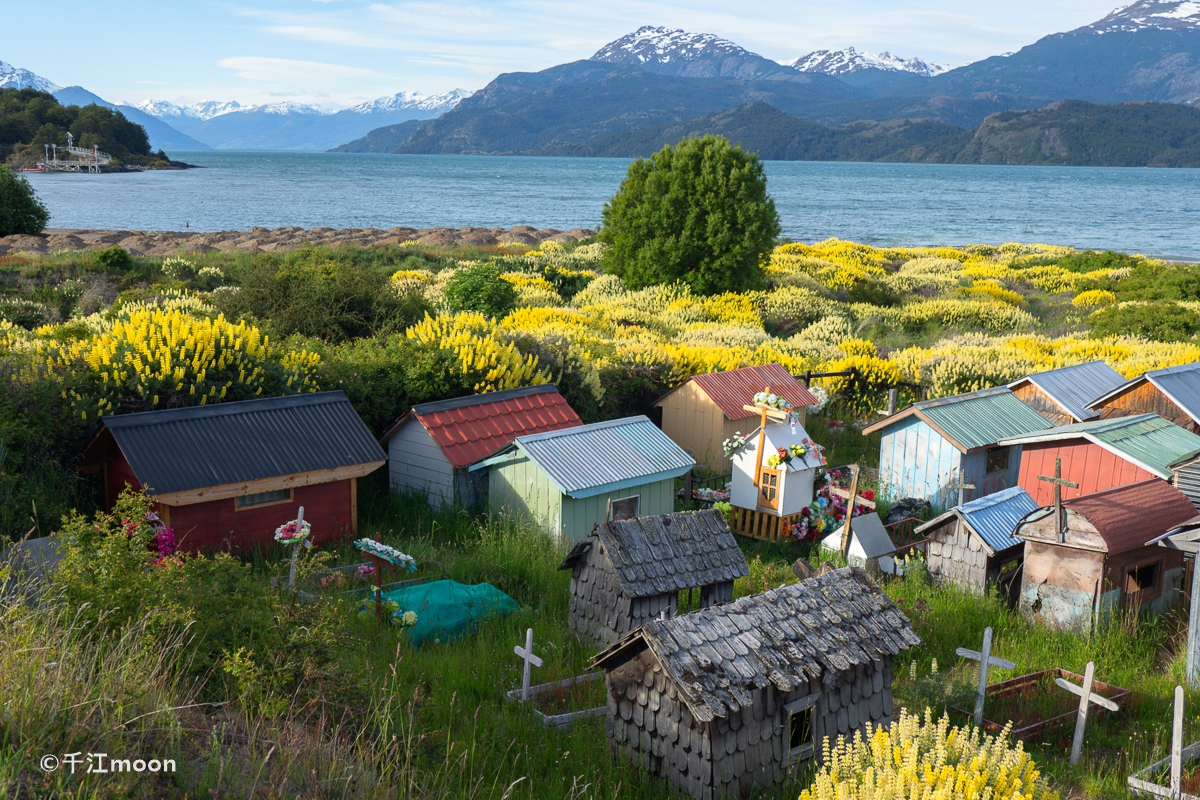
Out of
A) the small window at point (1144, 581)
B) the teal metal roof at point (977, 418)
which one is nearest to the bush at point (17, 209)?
the teal metal roof at point (977, 418)

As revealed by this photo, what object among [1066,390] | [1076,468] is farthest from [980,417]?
[1076,468]

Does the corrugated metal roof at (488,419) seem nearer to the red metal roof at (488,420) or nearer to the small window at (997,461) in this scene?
the red metal roof at (488,420)

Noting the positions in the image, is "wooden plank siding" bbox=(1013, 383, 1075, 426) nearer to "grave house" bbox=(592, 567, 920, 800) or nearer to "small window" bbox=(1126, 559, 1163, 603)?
"small window" bbox=(1126, 559, 1163, 603)

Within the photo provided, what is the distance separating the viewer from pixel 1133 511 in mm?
11445

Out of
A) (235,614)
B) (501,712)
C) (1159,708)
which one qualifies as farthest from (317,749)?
(1159,708)

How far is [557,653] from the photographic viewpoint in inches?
375

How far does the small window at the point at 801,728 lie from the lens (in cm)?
738

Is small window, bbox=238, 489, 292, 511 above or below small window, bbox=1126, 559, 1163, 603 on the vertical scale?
above

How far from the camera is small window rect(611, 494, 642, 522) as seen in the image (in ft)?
44.8

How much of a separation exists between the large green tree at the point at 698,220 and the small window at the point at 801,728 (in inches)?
1185

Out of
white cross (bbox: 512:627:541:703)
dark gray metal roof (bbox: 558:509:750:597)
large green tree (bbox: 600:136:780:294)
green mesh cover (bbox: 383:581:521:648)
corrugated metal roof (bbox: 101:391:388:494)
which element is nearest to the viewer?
white cross (bbox: 512:627:541:703)

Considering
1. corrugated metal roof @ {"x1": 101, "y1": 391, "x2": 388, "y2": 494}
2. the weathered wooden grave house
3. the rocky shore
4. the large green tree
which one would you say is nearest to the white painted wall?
corrugated metal roof @ {"x1": 101, "y1": 391, "x2": 388, "y2": 494}

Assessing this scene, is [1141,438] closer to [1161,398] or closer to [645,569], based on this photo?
[1161,398]

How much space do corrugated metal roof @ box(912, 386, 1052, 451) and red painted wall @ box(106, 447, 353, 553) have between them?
10503mm
